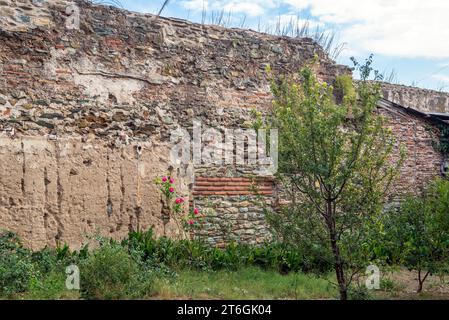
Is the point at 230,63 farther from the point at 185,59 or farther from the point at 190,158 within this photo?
the point at 190,158

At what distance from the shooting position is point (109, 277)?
5.14m

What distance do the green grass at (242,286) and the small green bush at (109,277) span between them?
13.4 inches

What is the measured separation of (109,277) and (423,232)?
12.7ft

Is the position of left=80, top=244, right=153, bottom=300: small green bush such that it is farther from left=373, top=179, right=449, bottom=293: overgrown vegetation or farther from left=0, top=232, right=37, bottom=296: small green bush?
left=373, top=179, right=449, bottom=293: overgrown vegetation

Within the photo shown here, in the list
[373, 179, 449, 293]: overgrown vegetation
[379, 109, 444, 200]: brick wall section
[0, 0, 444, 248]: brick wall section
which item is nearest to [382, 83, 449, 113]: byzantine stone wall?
[379, 109, 444, 200]: brick wall section

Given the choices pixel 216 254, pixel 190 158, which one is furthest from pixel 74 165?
pixel 216 254

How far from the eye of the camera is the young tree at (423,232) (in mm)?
6285

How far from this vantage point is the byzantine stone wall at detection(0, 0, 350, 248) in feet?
22.0

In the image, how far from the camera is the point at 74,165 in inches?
274

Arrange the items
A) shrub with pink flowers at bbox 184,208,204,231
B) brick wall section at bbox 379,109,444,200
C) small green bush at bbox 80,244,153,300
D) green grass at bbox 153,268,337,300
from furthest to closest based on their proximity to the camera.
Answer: brick wall section at bbox 379,109,444,200, shrub with pink flowers at bbox 184,208,204,231, green grass at bbox 153,268,337,300, small green bush at bbox 80,244,153,300

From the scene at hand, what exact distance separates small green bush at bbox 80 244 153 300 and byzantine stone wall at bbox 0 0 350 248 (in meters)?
1.73

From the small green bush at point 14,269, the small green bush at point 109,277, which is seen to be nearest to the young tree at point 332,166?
the small green bush at point 109,277

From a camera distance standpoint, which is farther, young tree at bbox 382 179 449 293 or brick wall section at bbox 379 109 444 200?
brick wall section at bbox 379 109 444 200
